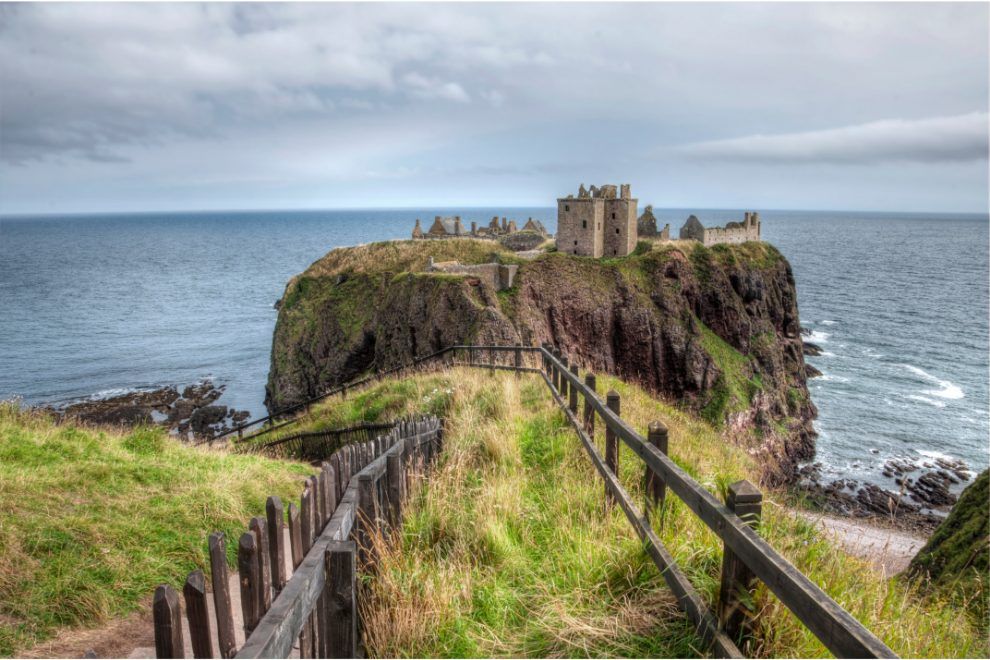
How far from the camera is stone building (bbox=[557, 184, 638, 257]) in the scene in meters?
53.0

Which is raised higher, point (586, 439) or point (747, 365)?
point (586, 439)

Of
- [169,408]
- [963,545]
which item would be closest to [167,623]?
[963,545]

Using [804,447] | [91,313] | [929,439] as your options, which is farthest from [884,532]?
[91,313]

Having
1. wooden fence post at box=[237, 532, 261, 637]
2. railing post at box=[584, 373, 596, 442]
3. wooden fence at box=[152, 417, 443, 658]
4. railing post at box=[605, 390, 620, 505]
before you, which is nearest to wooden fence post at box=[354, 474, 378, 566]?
wooden fence at box=[152, 417, 443, 658]

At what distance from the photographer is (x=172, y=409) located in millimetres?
50781

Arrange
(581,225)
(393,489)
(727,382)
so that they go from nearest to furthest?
(393,489)
(727,382)
(581,225)

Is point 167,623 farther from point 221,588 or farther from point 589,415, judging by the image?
point 589,415

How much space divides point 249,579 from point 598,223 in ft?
173

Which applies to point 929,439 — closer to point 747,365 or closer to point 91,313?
point 747,365

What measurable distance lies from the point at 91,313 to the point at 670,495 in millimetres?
103958

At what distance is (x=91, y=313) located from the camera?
295 ft

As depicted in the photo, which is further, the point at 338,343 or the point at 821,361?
the point at 821,361

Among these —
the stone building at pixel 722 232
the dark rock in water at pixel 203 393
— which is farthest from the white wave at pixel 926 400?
the dark rock in water at pixel 203 393

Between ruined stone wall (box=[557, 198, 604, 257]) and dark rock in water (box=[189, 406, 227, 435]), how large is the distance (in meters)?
32.0
